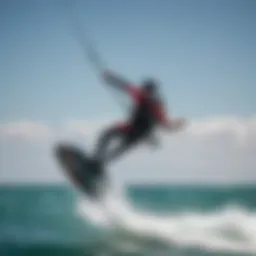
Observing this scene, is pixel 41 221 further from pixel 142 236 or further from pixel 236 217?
pixel 236 217

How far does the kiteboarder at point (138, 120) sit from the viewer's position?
13.9ft

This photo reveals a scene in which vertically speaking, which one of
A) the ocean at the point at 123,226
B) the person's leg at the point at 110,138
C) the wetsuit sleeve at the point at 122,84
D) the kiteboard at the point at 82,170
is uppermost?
the wetsuit sleeve at the point at 122,84

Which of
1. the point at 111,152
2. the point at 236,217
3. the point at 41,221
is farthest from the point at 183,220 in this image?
the point at 41,221

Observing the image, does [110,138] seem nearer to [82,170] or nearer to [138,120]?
[138,120]

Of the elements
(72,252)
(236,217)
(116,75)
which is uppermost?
(116,75)

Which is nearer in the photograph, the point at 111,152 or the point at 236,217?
the point at 111,152

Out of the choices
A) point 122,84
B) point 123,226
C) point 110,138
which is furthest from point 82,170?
point 122,84

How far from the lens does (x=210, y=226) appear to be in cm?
457

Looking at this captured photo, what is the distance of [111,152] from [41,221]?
0.77 metres

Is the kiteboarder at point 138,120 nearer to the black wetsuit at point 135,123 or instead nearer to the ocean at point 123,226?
the black wetsuit at point 135,123

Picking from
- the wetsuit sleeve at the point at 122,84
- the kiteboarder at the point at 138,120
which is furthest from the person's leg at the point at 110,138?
the wetsuit sleeve at the point at 122,84

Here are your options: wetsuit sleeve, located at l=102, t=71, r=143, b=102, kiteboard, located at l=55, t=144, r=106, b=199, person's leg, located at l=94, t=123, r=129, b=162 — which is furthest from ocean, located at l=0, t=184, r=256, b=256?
wetsuit sleeve, located at l=102, t=71, r=143, b=102

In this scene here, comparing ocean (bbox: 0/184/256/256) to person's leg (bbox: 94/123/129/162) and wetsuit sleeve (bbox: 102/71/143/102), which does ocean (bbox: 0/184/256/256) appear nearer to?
person's leg (bbox: 94/123/129/162)

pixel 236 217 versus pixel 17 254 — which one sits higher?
pixel 236 217
